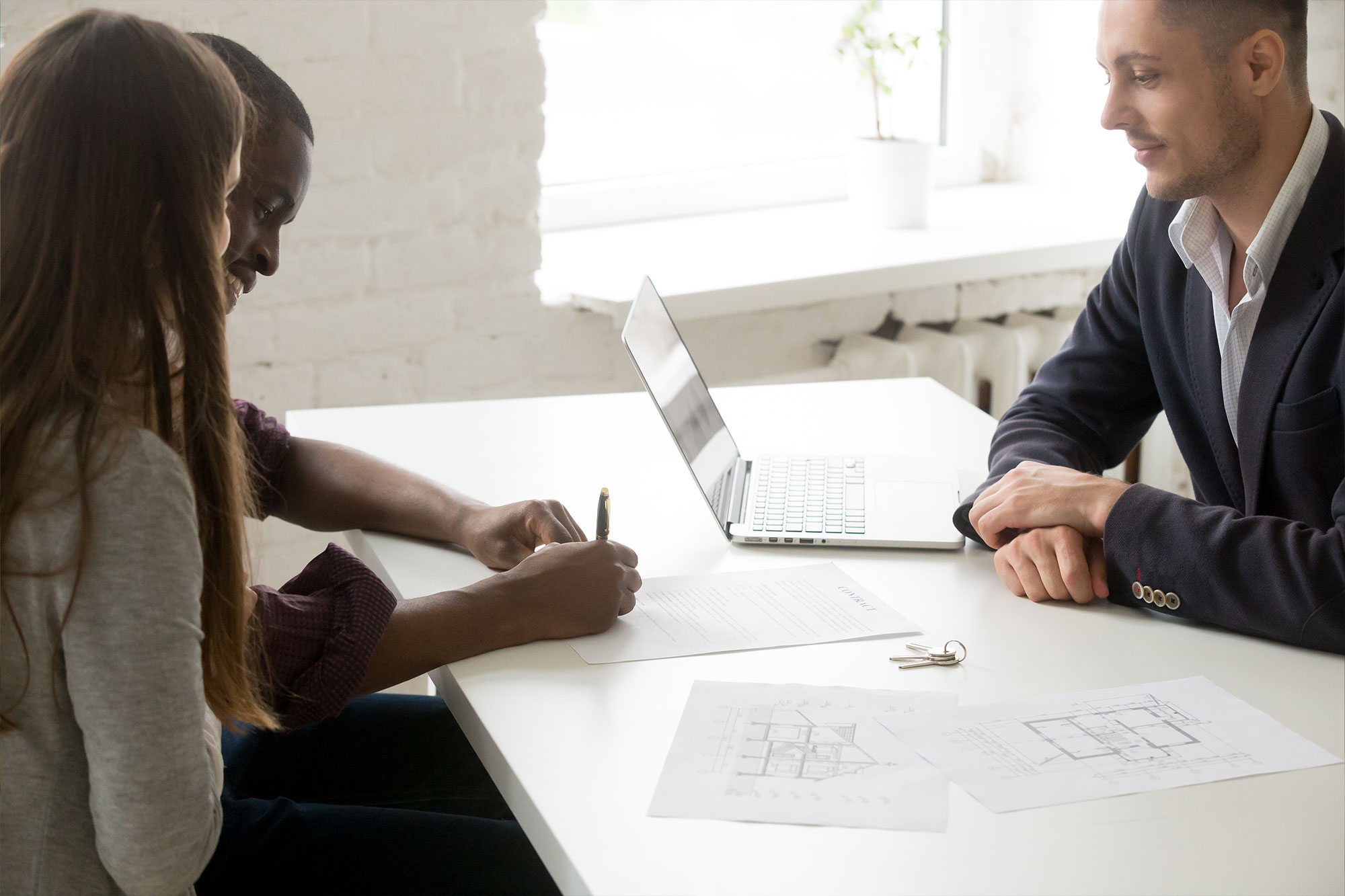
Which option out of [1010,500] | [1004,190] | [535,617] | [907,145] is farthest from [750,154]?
[535,617]

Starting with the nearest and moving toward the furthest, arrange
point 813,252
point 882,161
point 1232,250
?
point 1232,250 → point 813,252 → point 882,161

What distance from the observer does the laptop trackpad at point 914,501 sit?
128 centimetres

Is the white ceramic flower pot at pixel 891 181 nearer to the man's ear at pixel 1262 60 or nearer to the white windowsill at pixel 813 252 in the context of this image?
the white windowsill at pixel 813 252

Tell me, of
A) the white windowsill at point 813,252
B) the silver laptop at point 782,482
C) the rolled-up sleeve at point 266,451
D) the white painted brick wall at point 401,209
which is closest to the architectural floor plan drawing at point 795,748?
the silver laptop at point 782,482

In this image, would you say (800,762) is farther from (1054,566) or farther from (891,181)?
(891,181)

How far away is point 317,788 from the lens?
124cm

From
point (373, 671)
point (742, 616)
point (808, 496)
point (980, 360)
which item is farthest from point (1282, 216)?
point (980, 360)

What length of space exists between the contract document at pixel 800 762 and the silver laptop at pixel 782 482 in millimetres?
323

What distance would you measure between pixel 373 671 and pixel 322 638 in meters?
0.05

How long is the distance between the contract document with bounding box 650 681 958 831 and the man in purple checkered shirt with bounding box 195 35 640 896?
19 centimetres

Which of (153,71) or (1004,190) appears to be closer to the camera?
(153,71)

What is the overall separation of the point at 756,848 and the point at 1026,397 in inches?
33.5

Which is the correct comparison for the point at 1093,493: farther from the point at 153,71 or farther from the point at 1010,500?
the point at 153,71

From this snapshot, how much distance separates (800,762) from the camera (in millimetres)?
828
